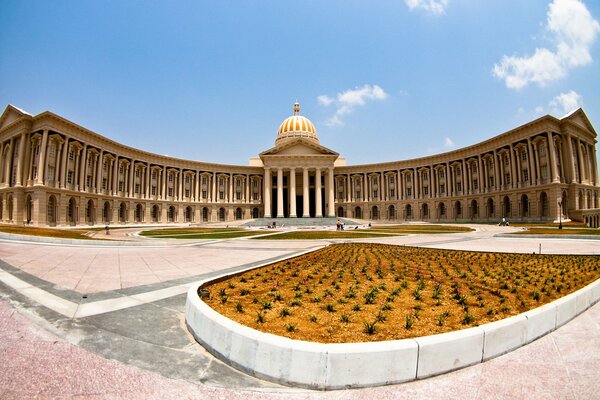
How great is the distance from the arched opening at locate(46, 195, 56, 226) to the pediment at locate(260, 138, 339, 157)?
40.0m

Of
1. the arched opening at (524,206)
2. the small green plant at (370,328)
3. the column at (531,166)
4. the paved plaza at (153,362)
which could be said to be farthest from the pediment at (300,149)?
the small green plant at (370,328)

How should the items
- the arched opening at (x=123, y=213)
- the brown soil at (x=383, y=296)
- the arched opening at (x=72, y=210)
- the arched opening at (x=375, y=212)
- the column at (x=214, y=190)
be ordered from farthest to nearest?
1. the arched opening at (x=375, y=212)
2. the column at (x=214, y=190)
3. the arched opening at (x=123, y=213)
4. the arched opening at (x=72, y=210)
5. the brown soil at (x=383, y=296)

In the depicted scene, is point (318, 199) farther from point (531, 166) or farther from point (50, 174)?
point (50, 174)

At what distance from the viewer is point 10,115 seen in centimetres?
4881

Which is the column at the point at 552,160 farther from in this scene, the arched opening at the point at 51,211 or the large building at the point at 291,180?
the arched opening at the point at 51,211

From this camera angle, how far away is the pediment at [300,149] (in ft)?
233

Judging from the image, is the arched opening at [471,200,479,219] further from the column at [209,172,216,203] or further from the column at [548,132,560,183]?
the column at [209,172,216,203]

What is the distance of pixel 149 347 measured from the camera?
4527 millimetres

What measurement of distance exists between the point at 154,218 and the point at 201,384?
7419 cm

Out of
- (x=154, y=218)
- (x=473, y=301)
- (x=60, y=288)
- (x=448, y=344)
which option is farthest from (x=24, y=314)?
(x=154, y=218)

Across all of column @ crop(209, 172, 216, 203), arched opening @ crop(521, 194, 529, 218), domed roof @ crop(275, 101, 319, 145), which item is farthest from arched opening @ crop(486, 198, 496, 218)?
column @ crop(209, 172, 216, 203)

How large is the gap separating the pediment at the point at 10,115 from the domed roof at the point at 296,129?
56.5 m

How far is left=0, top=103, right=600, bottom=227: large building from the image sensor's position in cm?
4644

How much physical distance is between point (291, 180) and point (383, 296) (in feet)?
212
